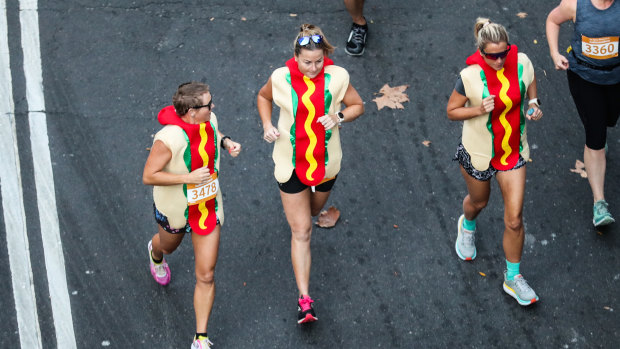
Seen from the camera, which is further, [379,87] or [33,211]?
[379,87]

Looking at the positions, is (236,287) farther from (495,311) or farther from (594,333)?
(594,333)

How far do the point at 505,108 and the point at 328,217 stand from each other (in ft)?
6.65

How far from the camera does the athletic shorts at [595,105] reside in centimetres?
620

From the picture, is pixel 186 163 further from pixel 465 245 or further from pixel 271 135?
pixel 465 245

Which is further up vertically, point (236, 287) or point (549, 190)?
point (549, 190)

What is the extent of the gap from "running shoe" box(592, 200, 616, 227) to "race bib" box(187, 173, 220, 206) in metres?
3.31

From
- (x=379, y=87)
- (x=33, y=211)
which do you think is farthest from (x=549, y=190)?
(x=33, y=211)


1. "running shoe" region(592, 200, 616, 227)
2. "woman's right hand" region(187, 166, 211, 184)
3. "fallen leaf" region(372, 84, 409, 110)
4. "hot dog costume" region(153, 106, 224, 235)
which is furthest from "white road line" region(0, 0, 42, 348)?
"running shoe" region(592, 200, 616, 227)

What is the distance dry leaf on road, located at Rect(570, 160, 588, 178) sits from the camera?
7.09 metres

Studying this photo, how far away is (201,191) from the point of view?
5.20 metres

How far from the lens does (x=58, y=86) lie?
25.8 feet

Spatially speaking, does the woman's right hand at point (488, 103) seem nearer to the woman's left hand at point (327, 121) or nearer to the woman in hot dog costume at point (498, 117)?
the woman in hot dog costume at point (498, 117)

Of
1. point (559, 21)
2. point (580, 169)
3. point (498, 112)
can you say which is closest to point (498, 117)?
point (498, 112)

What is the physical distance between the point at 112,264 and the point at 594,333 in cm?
382
